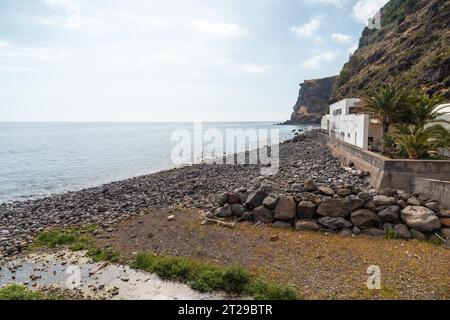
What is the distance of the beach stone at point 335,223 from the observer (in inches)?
470

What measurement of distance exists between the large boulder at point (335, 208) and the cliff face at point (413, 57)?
34.4 metres

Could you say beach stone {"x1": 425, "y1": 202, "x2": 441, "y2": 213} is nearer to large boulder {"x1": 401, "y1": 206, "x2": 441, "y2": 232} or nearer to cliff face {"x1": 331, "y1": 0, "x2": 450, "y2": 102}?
large boulder {"x1": 401, "y1": 206, "x2": 441, "y2": 232}

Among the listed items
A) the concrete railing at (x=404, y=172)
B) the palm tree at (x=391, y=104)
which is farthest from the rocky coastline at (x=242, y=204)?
the palm tree at (x=391, y=104)

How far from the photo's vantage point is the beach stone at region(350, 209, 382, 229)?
39.1ft

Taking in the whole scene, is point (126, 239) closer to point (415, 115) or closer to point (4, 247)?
point (4, 247)

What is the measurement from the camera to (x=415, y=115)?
20781 mm

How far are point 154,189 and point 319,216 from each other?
1167cm

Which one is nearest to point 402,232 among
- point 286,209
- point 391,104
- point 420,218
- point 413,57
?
point 420,218

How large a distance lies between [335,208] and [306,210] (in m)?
1.13

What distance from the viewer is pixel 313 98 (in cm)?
15875

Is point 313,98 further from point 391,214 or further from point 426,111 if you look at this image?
point 391,214

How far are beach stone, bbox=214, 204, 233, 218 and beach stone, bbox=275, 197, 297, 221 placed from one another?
2.10 meters

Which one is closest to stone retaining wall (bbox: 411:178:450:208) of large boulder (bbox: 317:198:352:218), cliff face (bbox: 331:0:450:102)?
large boulder (bbox: 317:198:352:218)
